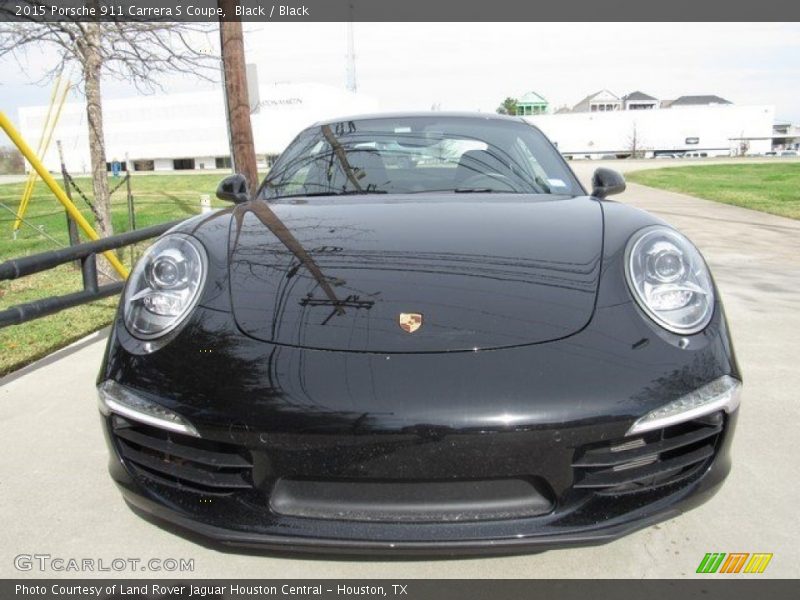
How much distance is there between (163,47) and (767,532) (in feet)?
24.5

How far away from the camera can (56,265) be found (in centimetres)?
412

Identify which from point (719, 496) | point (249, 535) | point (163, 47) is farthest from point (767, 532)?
point (163, 47)

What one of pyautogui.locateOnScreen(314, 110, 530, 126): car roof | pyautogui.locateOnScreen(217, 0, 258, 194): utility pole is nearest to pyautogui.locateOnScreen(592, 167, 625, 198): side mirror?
pyautogui.locateOnScreen(314, 110, 530, 126): car roof

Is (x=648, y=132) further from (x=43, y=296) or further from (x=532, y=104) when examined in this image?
(x=43, y=296)

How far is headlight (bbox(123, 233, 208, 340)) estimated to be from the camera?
205 cm

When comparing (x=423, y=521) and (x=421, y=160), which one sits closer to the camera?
(x=423, y=521)

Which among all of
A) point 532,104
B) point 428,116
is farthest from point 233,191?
point 532,104

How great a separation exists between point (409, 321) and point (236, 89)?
690 cm

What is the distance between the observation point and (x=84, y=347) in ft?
15.3

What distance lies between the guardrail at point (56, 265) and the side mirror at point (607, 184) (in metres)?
2.51

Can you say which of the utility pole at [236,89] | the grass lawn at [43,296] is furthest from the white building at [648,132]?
the utility pole at [236,89]

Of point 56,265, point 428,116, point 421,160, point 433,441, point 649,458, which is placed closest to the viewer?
point 433,441

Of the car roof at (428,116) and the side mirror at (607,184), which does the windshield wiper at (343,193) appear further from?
the side mirror at (607,184)

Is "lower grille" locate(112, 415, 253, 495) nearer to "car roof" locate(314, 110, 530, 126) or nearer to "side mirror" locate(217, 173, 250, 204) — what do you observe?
"side mirror" locate(217, 173, 250, 204)
